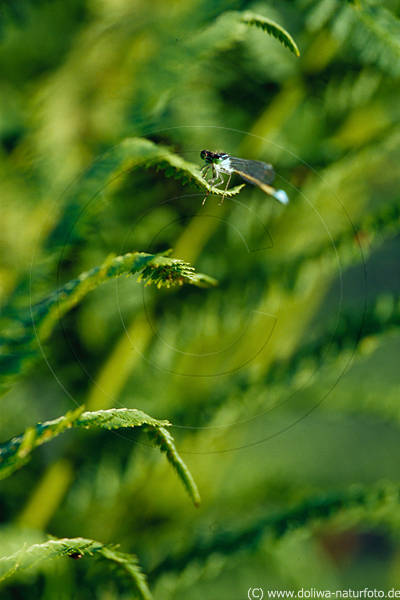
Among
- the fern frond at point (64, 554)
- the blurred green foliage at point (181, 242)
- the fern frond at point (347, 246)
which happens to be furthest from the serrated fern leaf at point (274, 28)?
the fern frond at point (64, 554)

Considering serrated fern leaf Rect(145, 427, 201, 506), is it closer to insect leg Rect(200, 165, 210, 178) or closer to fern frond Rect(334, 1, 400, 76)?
insect leg Rect(200, 165, 210, 178)

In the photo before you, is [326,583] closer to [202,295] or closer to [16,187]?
[202,295]

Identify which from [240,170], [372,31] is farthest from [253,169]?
[372,31]

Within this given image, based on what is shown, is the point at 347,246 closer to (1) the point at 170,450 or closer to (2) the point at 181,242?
(2) the point at 181,242

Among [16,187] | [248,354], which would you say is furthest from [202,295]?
[16,187]

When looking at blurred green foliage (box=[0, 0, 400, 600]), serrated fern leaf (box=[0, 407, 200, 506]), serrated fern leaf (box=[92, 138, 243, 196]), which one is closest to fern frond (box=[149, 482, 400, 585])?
blurred green foliage (box=[0, 0, 400, 600])

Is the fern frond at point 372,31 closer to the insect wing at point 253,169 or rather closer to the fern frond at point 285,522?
the insect wing at point 253,169

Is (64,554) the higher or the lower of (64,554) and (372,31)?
the lower
